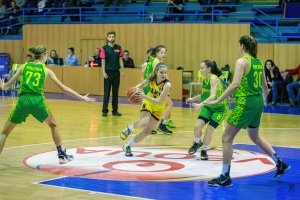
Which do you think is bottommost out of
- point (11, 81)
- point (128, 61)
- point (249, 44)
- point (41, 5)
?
point (11, 81)

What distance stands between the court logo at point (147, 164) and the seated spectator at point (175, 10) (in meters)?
13.0

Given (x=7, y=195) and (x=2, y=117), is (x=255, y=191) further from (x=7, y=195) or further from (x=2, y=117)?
(x=2, y=117)

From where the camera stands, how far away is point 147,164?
9719mm

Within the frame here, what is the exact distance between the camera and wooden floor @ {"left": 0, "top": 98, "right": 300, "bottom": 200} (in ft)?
26.3

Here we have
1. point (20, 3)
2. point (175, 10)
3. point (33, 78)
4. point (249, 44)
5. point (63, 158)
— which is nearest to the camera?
point (249, 44)

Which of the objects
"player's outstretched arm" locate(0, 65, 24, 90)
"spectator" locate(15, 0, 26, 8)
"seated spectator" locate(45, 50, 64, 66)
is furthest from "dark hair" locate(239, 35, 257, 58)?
"spectator" locate(15, 0, 26, 8)

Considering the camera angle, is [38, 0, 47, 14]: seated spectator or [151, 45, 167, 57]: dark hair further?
[38, 0, 47, 14]: seated spectator

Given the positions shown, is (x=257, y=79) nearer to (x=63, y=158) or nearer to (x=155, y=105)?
(x=155, y=105)

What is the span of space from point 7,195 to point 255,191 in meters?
2.90

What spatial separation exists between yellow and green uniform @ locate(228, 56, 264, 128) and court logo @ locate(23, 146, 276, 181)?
101cm

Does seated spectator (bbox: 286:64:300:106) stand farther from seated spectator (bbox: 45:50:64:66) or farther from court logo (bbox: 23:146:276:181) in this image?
seated spectator (bbox: 45:50:64:66)

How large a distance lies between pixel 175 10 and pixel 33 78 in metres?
15.4

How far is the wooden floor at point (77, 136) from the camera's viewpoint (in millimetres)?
8008

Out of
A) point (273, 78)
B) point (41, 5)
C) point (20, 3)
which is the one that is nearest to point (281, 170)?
point (273, 78)
